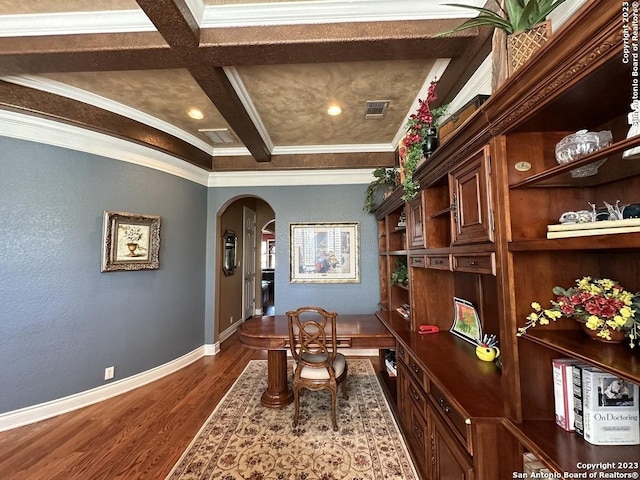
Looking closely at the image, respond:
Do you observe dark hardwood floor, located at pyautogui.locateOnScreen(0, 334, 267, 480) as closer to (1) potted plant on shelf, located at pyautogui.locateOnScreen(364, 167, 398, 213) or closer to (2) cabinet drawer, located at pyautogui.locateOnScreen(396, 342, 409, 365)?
(2) cabinet drawer, located at pyautogui.locateOnScreen(396, 342, 409, 365)

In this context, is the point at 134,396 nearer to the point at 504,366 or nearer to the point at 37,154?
the point at 37,154

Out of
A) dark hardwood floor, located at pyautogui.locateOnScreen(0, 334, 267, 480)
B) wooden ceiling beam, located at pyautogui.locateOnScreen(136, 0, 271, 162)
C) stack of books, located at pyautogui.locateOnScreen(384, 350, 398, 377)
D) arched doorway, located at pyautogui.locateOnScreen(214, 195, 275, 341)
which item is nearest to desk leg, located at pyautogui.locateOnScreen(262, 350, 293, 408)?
dark hardwood floor, located at pyautogui.locateOnScreen(0, 334, 267, 480)

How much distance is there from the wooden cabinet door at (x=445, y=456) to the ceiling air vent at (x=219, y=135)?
11.9ft

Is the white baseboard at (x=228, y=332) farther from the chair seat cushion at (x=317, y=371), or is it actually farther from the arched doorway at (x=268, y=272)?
the chair seat cushion at (x=317, y=371)

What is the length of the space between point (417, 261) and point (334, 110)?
1.85 metres

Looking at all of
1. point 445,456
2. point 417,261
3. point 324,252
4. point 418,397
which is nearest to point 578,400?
point 445,456


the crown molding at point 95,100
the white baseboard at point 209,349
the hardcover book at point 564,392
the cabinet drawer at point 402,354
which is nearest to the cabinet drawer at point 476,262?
the hardcover book at point 564,392

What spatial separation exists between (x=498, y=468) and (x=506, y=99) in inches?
58.5

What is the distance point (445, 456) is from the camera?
4.67 ft

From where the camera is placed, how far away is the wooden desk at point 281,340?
97.6 inches

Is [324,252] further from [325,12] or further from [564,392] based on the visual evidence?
[564,392]

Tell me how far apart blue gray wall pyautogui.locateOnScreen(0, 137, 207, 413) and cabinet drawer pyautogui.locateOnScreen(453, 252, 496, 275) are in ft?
11.2

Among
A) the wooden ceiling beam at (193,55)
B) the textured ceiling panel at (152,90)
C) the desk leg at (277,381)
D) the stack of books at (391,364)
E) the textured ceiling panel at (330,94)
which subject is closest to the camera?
the wooden ceiling beam at (193,55)

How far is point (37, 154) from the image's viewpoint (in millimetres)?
2527
